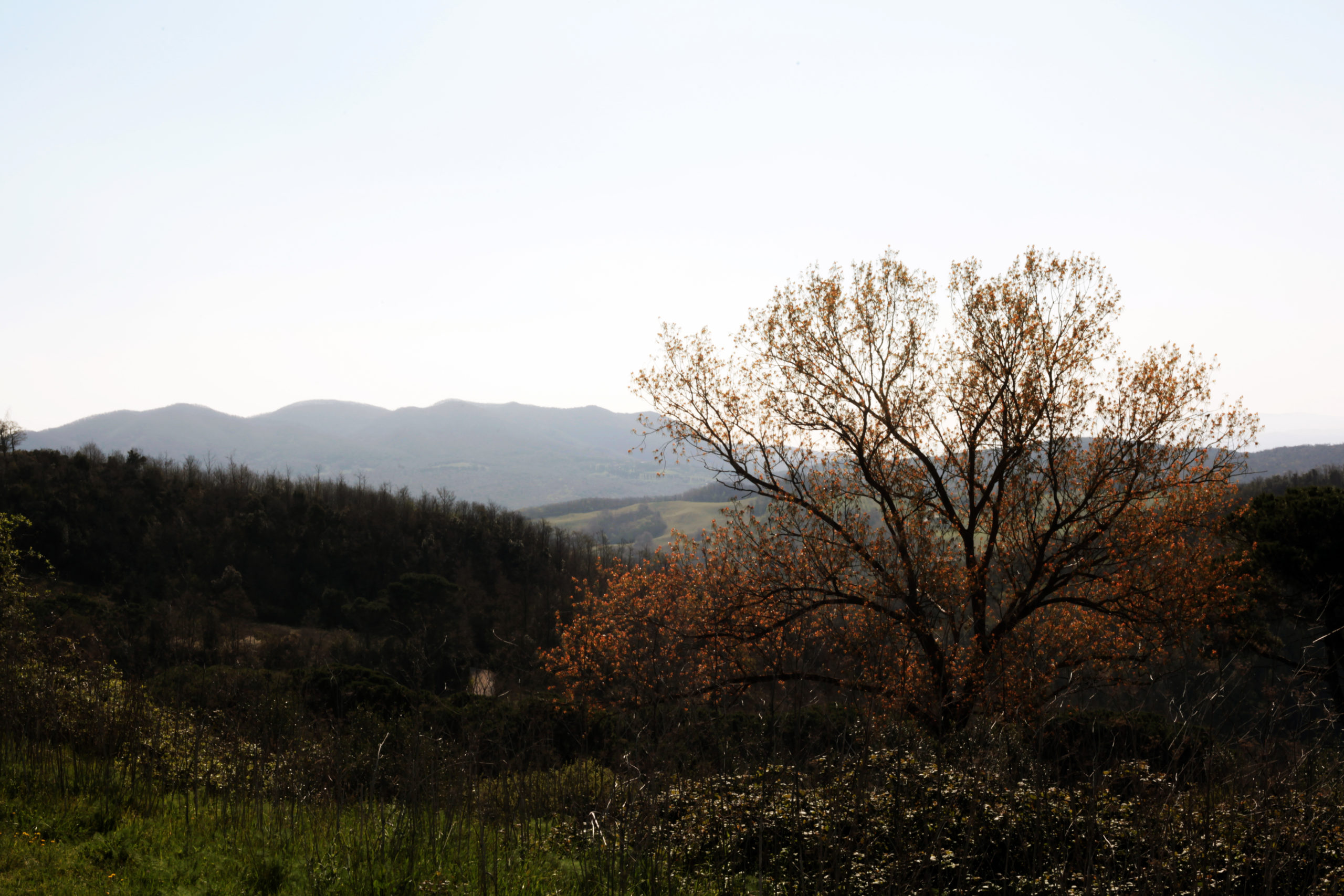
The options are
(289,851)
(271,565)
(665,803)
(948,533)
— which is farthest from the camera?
(271,565)

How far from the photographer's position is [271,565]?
68.7m

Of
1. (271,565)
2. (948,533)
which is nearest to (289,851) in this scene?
(948,533)

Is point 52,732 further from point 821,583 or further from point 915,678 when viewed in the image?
point 915,678

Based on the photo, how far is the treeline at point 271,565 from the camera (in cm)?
4925

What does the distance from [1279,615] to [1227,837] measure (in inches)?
798

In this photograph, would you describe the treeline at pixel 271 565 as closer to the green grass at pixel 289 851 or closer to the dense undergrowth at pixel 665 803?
the dense undergrowth at pixel 665 803

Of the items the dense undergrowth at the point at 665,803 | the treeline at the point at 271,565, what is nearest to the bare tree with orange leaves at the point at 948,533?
the dense undergrowth at the point at 665,803

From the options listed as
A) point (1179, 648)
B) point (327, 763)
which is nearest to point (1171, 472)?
point (1179, 648)

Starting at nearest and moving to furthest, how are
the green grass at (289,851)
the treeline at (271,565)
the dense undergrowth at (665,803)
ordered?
the green grass at (289,851) → the dense undergrowth at (665,803) → the treeline at (271,565)

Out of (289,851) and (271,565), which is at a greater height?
(289,851)

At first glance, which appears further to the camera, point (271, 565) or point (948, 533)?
point (271, 565)

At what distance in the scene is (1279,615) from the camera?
2341cm

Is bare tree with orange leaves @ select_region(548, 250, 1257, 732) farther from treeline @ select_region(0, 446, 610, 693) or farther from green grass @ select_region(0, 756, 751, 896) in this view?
treeline @ select_region(0, 446, 610, 693)

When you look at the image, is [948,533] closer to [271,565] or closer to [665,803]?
[665,803]
